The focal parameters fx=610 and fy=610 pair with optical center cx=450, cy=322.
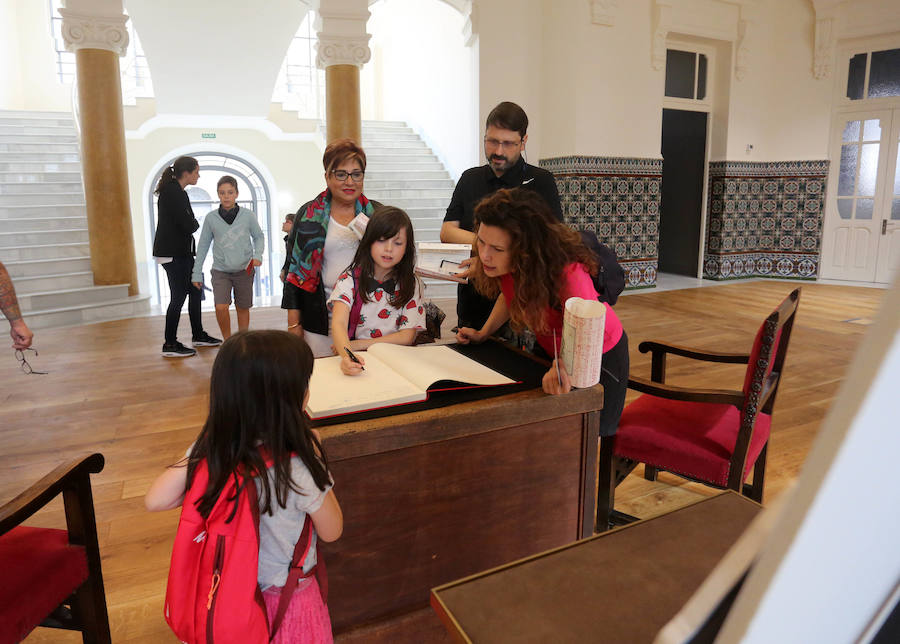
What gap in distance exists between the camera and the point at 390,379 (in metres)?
1.58

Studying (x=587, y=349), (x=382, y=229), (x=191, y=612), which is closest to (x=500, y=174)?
(x=382, y=229)

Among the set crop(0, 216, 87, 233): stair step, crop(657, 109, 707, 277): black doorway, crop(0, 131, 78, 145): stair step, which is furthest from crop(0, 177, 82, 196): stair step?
crop(657, 109, 707, 277): black doorway

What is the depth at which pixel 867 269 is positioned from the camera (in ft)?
29.3

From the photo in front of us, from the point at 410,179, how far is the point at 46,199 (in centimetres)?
550

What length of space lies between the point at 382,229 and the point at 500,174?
81cm

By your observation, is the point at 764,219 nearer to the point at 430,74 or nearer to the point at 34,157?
the point at 430,74

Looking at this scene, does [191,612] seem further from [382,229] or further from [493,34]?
[493,34]

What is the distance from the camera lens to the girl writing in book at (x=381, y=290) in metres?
2.11

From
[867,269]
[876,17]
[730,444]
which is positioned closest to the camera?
[730,444]

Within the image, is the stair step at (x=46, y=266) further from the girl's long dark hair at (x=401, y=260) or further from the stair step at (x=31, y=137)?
the girl's long dark hair at (x=401, y=260)

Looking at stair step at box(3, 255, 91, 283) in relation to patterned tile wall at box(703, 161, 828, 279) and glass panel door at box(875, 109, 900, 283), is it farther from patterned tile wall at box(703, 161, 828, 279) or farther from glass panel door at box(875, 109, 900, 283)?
glass panel door at box(875, 109, 900, 283)

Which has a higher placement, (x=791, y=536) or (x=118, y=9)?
(x=118, y=9)

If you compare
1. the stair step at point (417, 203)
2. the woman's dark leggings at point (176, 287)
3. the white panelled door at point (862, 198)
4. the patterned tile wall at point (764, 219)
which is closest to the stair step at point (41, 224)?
the woman's dark leggings at point (176, 287)

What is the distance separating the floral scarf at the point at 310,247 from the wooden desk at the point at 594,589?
191 cm
